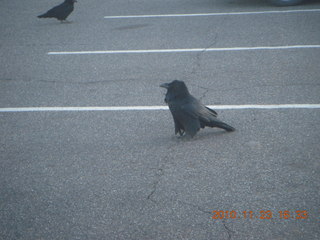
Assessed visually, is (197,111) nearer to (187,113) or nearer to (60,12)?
(187,113)

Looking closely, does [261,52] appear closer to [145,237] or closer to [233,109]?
[233,109]

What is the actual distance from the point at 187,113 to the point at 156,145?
47cm

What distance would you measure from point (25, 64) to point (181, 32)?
329cm

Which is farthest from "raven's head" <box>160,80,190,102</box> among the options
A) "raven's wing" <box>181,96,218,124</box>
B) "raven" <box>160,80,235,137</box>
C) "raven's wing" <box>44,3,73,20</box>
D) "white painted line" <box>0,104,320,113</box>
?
"raven's wing" <box>44,3,73,20</box>

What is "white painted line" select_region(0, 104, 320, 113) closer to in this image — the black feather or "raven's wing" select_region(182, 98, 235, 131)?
"raven's wing" select_region(182, 98, 235, 131)

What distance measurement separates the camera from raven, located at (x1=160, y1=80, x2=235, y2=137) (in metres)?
4.40

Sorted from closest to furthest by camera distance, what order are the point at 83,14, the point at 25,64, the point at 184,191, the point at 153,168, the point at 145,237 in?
the point at 145,237, the point at 184,191, the point at 153,168, the point at 25,64, the point at 83,14

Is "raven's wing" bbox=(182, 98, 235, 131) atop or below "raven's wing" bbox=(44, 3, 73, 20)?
below

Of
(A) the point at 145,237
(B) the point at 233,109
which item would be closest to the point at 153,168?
(A) the point at 145,237

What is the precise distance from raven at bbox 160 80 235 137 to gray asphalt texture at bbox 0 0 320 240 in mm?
157

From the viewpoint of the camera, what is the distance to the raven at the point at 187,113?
4402 millimetres

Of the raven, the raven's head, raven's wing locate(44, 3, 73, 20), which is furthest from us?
raven's wing locate(44, 3, 73, 20)

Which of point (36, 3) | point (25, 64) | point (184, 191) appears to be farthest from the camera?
point (36, 3)

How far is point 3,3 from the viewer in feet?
41.7
